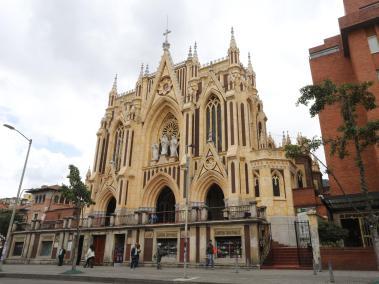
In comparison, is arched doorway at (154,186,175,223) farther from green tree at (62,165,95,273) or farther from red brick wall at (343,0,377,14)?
red brick wall at (343,0,377,14)

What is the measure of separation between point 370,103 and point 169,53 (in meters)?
31.8

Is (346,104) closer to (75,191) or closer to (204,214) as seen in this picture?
(204,214)

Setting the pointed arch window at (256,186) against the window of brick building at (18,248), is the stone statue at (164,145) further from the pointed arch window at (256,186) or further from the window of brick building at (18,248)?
the window of brick building at (18,248)

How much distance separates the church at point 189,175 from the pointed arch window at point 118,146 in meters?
0.15

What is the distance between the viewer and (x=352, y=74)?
29.5 metres

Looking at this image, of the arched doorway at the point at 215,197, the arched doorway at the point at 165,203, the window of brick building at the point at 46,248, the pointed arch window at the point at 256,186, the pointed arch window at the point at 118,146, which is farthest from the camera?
the pointed arch window at the point at 118,146

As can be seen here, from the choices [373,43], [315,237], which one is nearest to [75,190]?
[315,237]

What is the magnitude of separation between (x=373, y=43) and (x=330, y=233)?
17049mm

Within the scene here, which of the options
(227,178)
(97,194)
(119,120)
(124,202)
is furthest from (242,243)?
(119,120)

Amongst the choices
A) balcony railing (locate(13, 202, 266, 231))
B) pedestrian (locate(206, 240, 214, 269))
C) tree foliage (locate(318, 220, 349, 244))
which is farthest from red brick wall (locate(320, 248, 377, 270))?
pedestrian (locate(206, 240, 214, 269))

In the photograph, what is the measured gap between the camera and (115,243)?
30.4m

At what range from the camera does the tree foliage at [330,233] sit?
819 inches

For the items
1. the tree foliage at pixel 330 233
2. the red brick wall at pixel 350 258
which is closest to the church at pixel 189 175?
the tree foliage at pixel 330 233

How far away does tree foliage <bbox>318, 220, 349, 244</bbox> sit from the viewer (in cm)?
2079
